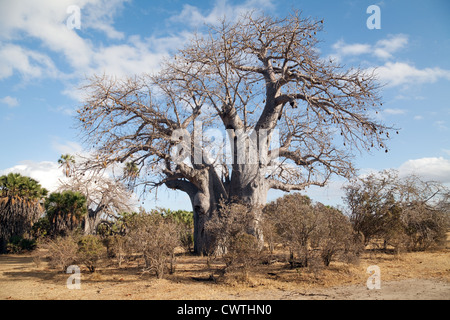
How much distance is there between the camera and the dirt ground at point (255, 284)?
6.36 metres

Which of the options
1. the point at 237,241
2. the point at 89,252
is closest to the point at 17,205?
the point at 89,252

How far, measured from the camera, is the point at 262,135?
12.6 metres

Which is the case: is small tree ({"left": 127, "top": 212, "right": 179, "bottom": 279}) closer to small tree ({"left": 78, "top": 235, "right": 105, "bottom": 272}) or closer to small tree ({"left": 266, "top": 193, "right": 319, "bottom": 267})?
small tree ({"left": 78, "top": 235, "right": 105, "bottom": 272})

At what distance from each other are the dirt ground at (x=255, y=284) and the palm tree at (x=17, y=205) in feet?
31.7

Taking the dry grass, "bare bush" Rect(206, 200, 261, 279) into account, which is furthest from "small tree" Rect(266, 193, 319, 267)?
"bare bush" Rect(206, 200, 261, 279)

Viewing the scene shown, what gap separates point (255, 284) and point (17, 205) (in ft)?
54.2

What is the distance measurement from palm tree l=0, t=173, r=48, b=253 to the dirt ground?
9.66 metres

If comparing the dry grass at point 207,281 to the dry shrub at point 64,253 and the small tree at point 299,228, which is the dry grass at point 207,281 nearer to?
the dry shrub at point 64,253

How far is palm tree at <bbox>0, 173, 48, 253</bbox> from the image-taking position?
1806 cm

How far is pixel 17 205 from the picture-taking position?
18.2 meters

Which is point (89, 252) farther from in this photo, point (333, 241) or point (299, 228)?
point (333, 241)
